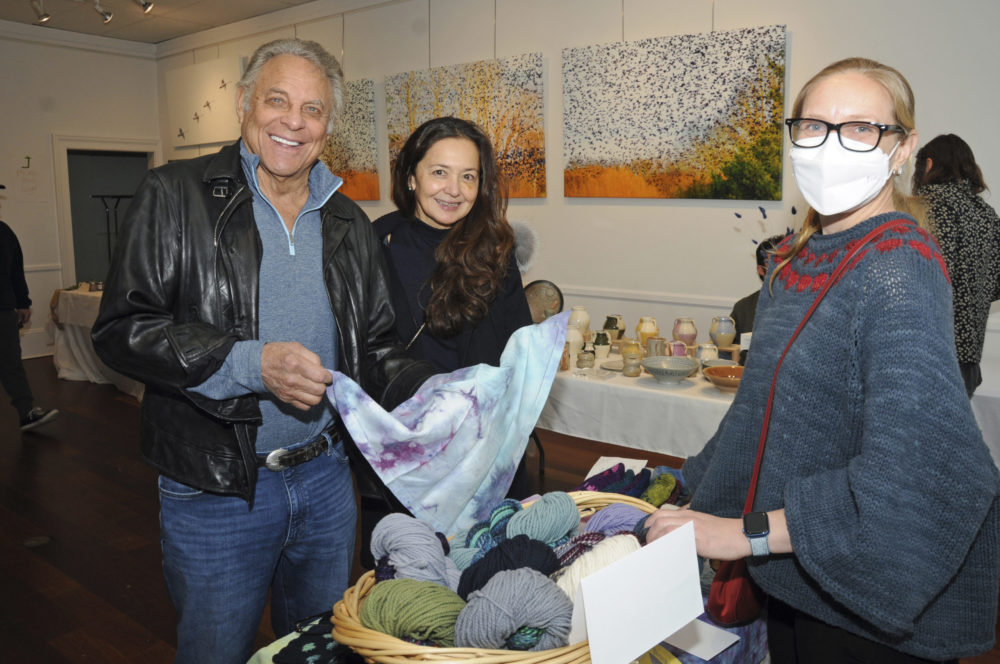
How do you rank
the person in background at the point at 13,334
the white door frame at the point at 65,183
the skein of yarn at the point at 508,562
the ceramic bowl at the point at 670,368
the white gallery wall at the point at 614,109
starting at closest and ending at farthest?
the skein of yarn at the point at 508,562 → the ceramic bowl at the point at 670,368 → the white gallery wall at the point at 614,109 → the person in background at the point at 13,334 → the white door frame at the point at 65,183

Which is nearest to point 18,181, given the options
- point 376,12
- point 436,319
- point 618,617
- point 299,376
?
point 376,12

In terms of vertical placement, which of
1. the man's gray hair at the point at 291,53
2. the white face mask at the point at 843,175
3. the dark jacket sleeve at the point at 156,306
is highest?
the man's gray hair at the point at 291,53

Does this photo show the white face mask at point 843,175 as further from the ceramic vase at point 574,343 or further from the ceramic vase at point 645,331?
the ceramic vase at point 645,331

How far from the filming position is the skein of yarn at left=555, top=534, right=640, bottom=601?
108 cm

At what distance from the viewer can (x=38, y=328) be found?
26.8ft

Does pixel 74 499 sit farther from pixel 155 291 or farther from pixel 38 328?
pixel 38 328

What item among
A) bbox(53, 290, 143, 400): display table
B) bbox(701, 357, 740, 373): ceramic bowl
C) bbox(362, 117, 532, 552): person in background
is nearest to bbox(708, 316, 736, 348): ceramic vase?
bbox(701, 357, 740, 373): ceramic bowl

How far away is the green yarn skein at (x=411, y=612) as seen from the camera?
96 cm

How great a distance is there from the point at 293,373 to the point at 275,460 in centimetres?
27

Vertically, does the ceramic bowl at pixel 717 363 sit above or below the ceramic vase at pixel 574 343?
below

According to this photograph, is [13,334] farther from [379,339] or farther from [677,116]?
[677,116]

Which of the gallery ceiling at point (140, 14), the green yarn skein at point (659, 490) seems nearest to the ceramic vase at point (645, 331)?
the green yarn skein at point (659, 490)

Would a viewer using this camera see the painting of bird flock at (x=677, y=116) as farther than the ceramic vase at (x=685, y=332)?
Yes

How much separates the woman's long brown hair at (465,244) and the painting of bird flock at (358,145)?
4758 mm
